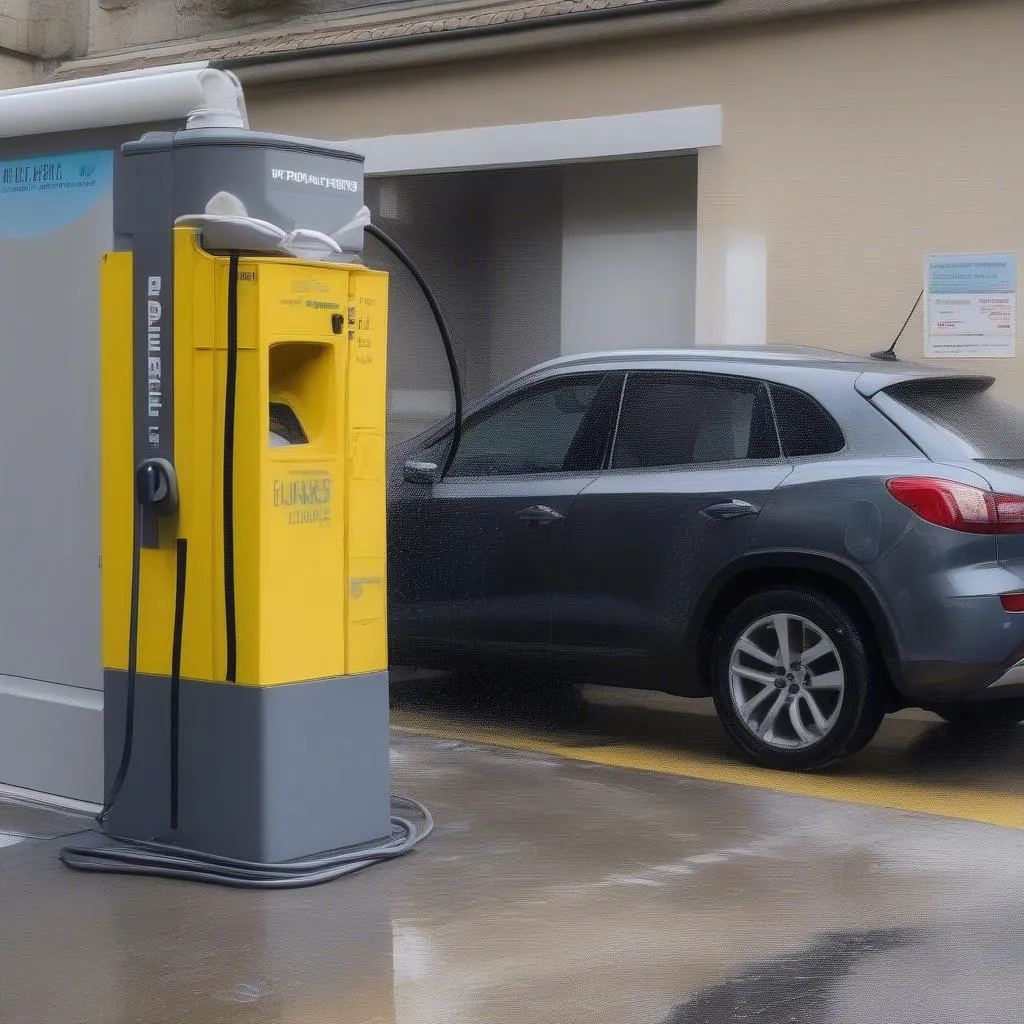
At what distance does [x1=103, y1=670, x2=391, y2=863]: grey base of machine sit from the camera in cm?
545

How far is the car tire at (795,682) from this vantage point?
7312mm

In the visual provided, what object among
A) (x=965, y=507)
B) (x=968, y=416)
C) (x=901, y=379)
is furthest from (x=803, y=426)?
(x=965, y=507)

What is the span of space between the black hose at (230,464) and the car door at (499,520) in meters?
2.84

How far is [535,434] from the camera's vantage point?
8.38 metres

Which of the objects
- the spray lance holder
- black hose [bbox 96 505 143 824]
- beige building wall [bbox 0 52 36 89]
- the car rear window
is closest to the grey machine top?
the spray lance holder

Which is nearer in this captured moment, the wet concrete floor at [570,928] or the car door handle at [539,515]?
the wet concrete floor at [570,928]

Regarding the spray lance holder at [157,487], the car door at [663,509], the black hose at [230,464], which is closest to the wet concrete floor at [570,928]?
the black hose at [230,464]

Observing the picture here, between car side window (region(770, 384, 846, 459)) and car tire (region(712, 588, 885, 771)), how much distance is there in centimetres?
59

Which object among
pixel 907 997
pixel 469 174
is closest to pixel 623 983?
pixel 907 997

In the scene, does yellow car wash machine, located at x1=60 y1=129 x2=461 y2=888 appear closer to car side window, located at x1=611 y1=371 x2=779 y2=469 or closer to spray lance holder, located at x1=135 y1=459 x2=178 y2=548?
spray lance holder, located at x1=135 y1=459 x2=178 y2=548

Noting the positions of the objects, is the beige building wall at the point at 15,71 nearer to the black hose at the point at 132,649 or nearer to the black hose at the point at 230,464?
the black hose at the point at 132,649

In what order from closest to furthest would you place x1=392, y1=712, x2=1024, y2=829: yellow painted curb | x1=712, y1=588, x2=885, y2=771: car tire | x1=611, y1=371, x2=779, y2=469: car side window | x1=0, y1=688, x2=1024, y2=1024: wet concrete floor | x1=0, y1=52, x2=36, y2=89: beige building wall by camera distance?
x1=0, y1=688, x2=1024, y2=1024: wet concrete floor < x1=392, y1=712, x2=1024, y2=829: yellow painted curb < x1=712, y1=588, x2=885, y2=771: car tire < x1=611, y1=371, x2=779, y2=469: car side window < x1=0, y1=52, x2=36, y2=89: beige building wall

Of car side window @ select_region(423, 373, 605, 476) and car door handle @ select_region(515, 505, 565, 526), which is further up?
car side window @ select_region(423, 373, 605, 476)

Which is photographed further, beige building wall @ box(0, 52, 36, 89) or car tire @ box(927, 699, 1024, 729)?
beige building wall @ box(0, 52, 36, 89)
